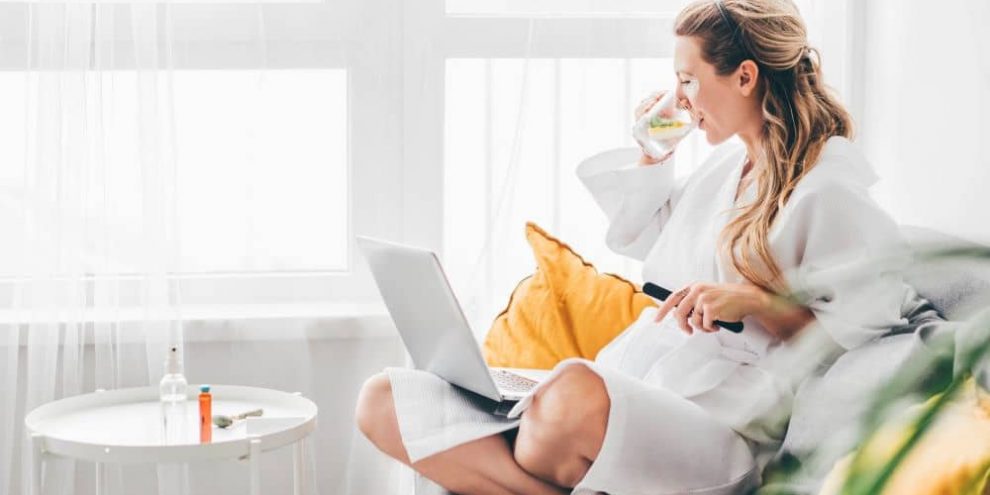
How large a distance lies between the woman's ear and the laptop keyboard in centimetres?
61

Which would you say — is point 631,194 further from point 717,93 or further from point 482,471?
point 482,471

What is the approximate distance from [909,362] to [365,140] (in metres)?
2.39

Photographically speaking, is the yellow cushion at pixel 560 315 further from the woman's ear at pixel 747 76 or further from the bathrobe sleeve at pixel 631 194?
the woman's ear at pixel 747 76

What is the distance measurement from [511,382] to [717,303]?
1.57 feet

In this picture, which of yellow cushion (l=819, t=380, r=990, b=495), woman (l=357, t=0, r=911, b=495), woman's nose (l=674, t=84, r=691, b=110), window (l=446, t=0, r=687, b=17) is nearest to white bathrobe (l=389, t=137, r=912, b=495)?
woman (l=357, t=0, r=911, b=495)

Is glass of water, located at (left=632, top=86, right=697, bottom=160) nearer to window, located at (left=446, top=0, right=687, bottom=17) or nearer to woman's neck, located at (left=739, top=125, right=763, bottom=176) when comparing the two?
woman's neck, located at (left=739, top=125, right=763, bottom=176)

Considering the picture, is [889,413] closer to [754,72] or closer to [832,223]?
[832,223]

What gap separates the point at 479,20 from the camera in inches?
101

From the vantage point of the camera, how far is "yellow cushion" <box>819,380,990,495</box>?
24 centimetres

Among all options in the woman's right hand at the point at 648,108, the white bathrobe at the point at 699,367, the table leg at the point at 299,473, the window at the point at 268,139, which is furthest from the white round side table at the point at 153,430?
the woman's right hand at the point at 648,108

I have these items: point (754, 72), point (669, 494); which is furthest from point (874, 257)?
point (754, 72)

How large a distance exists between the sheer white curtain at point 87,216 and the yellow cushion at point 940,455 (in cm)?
228

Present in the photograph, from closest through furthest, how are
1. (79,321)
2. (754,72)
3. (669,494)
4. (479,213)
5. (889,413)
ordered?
(889,413) → (669,494) → (754,72) → (79,321) → (479,213)

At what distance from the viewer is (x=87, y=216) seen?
241 cm
